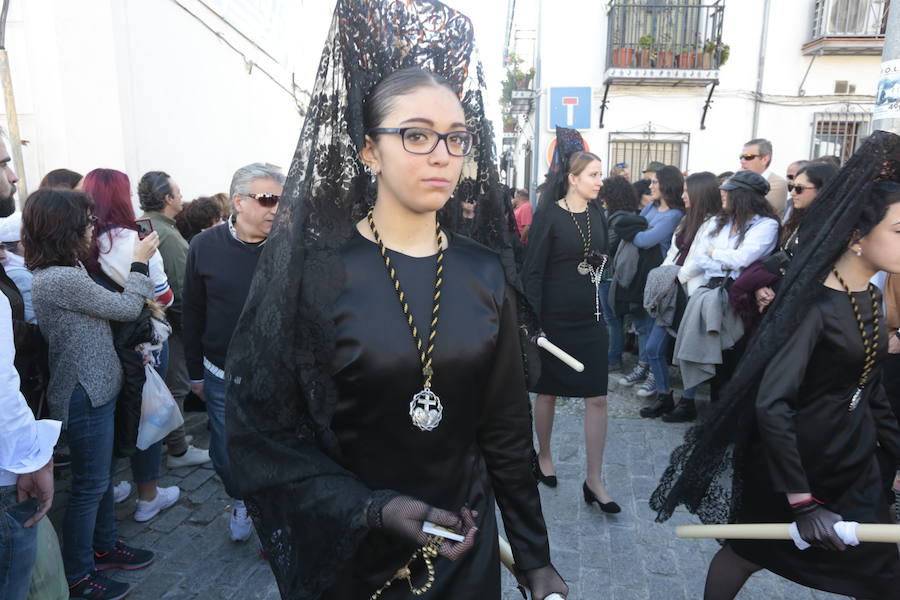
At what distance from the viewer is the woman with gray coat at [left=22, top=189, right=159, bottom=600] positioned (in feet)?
9.29

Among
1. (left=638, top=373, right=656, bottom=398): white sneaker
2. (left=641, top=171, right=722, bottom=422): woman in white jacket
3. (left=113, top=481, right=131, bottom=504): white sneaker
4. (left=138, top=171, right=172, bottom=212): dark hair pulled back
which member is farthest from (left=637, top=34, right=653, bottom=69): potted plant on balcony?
(left=113, top=481, right=131, bottom=504): white sneaker

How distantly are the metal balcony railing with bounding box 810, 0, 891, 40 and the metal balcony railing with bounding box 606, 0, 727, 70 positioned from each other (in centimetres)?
180

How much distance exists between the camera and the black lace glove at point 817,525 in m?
2.00

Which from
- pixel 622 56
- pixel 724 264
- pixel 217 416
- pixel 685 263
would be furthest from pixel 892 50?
pixel 622 56

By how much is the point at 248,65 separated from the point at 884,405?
1071cm

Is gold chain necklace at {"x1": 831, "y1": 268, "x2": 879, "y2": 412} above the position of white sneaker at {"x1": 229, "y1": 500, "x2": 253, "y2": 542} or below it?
above

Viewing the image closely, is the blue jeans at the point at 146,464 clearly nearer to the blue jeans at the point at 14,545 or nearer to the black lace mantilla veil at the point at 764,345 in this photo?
the blue jeans at the point at 14,545

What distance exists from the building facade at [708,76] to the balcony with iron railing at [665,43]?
0.07 feet

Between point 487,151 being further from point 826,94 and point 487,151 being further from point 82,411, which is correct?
point 826,94

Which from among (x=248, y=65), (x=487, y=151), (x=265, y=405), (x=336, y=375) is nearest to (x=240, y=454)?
→ (x=265, y=405)

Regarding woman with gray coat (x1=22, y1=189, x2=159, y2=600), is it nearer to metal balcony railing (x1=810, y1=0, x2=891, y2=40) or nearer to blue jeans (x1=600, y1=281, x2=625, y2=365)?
blue jeans (x1=600, y1=281, x2=625, y2=365)

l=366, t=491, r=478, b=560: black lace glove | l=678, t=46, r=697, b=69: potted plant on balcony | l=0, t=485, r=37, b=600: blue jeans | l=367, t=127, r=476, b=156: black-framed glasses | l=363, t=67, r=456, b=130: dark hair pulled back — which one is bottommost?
l=0, t=485, r=37, b=600: blue jeans

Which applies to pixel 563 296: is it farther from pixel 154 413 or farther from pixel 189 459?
pixel 189 459

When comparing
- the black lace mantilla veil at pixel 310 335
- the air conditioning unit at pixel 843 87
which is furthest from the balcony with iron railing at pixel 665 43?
the black lace mantilla veil at pixel 310 335
